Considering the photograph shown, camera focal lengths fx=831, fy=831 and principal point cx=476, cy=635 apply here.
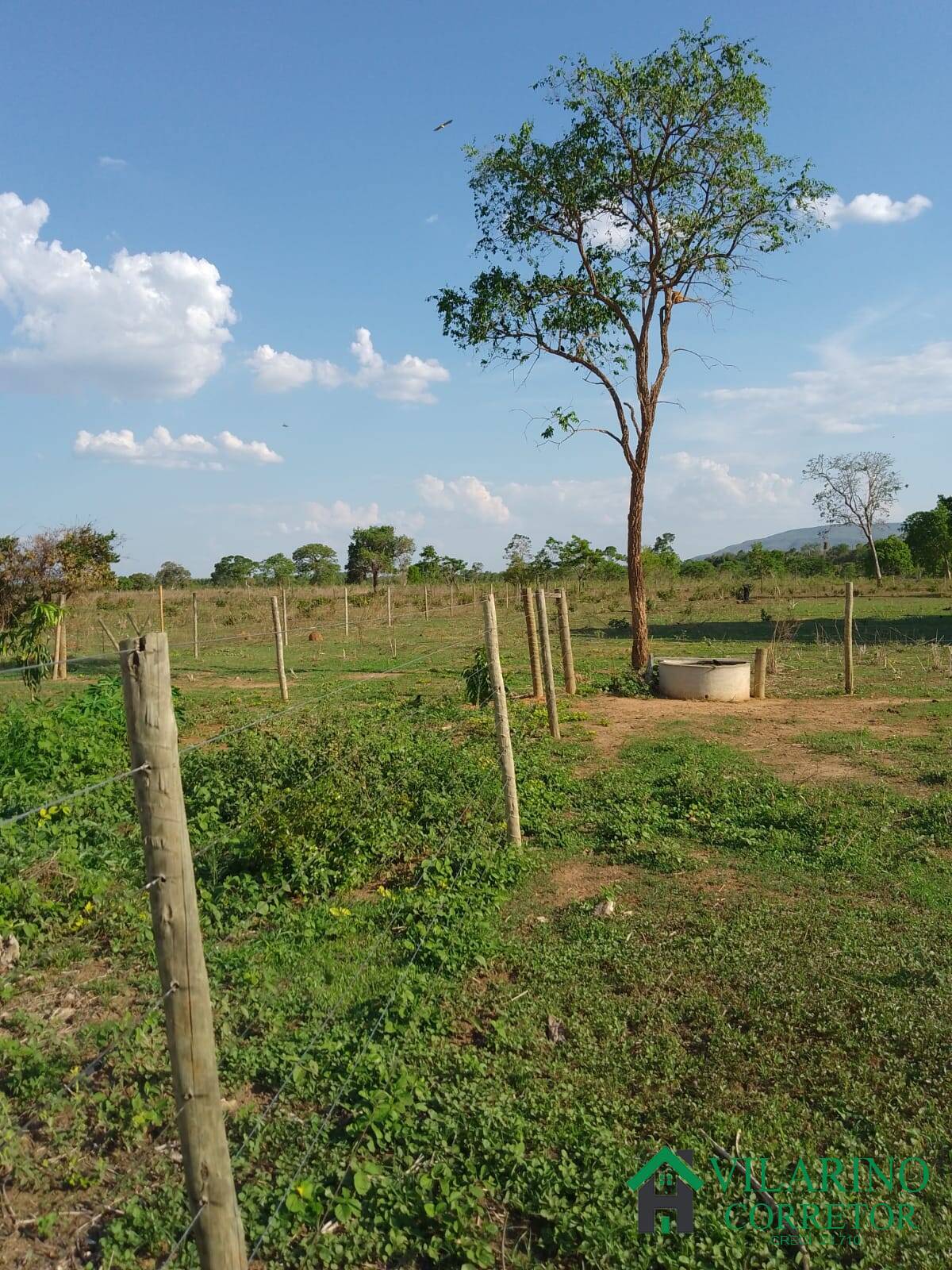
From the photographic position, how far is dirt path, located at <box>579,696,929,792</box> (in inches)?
325

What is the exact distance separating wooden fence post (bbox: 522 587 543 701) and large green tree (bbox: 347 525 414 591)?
42704mm

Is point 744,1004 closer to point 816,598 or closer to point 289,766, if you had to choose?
point 289,766

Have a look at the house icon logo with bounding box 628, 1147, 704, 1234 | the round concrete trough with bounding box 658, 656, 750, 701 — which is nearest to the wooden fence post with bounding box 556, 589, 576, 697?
the round concrete trough with bounding box 658, 656, 750, 701

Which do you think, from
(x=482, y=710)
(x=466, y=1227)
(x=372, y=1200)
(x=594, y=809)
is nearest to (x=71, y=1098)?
(x=372, y=1200)

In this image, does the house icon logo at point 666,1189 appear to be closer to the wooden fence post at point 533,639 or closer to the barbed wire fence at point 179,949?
the barbed wire fence at point 179,949

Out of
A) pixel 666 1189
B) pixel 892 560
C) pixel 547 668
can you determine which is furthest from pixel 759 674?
pixel 892 560

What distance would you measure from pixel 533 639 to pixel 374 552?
44.4 metres

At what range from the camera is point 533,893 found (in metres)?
5.35

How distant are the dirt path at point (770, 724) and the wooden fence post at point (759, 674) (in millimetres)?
219

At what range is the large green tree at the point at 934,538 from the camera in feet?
123

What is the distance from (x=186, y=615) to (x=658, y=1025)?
29526 mm

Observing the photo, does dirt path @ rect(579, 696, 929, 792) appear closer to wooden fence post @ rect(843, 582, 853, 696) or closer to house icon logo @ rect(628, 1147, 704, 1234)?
wooden fence post @ rect(843, 582, 853, 696)

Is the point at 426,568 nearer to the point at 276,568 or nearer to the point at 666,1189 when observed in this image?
the point at 276,568

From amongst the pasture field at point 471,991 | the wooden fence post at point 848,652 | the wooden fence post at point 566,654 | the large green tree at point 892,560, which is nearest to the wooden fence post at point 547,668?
the pasture field at point 471,991
